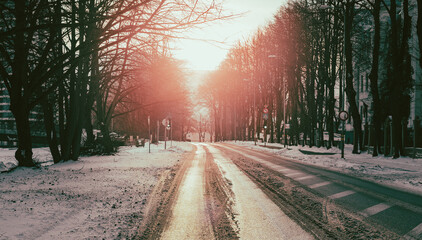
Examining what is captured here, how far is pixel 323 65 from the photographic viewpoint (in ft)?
118

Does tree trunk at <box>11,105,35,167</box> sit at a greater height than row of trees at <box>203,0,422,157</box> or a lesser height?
lesser

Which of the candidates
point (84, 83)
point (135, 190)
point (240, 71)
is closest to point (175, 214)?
point (135, 190)

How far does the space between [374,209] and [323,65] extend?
98.2ft

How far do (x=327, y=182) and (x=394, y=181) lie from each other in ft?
7.89

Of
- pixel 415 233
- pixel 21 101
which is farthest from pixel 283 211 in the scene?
pixel 21 101

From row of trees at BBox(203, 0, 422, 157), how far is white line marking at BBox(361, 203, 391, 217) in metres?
4.60

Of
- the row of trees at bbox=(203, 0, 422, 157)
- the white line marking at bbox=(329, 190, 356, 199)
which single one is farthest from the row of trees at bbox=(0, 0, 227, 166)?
the white line marking at bbox=(329, 190, 356, 199)

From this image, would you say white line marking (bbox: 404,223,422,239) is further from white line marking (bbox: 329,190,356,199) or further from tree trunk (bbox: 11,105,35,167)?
tree trunk (bbox: 11,105,35,167)

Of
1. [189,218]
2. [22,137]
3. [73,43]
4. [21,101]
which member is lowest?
[189,218]

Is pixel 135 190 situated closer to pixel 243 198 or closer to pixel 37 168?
pixel 243 198

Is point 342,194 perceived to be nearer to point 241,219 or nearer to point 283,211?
point 283,211

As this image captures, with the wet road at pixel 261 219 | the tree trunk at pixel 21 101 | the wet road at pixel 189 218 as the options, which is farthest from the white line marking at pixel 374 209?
the tree trunk at pixel 21 101

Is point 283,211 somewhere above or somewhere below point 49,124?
below

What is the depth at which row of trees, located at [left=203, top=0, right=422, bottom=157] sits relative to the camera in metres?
25.8
